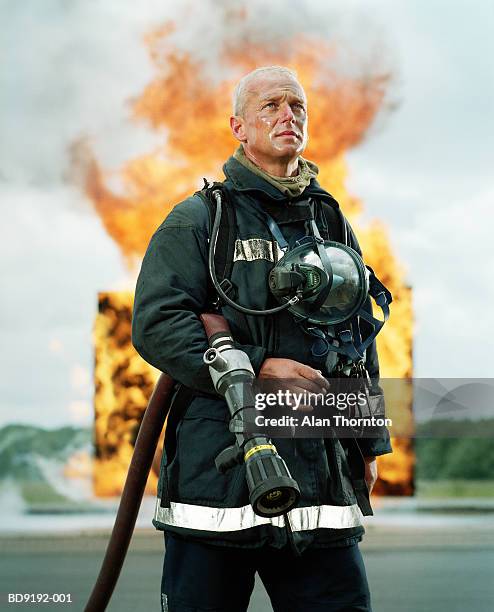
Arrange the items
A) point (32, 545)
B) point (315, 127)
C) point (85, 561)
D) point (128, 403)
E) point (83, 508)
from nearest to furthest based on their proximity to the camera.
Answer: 1. point (85, 561)
2. point (32, 545)
3. point (128, 403)
4. point (315, 127)
5. point (83, 508)

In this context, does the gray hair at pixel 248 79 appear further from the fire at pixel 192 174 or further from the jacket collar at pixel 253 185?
the fire at pixel 192 174

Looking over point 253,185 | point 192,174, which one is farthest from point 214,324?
point 192,174

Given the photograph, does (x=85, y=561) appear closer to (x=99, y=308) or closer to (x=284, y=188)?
(x=99, y=308)

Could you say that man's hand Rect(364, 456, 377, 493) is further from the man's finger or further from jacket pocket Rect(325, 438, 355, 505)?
the man's finger

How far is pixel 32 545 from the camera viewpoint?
10781 mm

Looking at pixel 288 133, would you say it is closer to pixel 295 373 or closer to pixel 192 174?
pixel 295 373

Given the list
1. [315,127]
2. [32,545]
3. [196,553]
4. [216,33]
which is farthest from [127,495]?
[216,33]

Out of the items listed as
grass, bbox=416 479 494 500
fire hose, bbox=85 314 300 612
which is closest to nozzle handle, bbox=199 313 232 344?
fire hose, bbox=85 314 300 612

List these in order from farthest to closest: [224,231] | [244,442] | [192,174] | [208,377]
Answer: [192,174] → [224,231] → [208,377] → [244,442]

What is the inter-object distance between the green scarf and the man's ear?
1.2 inches

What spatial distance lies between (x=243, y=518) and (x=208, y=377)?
314 millimetres

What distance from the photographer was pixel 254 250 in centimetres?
238

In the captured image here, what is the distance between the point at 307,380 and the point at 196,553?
0.46 meters

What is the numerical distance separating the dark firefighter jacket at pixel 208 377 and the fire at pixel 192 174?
10475mm
